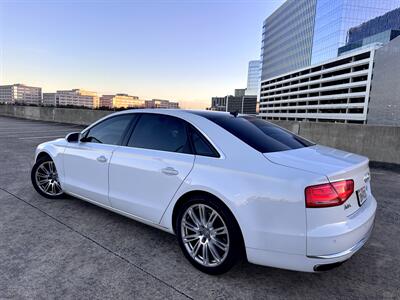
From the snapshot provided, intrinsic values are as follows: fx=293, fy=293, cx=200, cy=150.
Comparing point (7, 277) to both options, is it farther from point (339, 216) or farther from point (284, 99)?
point (284, 99)

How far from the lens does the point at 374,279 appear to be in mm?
2721

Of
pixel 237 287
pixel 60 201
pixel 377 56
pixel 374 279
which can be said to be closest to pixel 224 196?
pixel 237 287

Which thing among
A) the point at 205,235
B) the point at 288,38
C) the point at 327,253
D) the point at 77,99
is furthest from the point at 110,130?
the point at 288,38

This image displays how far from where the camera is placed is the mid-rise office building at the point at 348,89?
57.2m

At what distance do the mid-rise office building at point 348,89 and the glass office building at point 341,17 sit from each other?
18.1 ft

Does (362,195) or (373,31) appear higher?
(373,31)

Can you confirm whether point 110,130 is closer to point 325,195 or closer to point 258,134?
point 258,134

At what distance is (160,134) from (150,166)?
0.40m

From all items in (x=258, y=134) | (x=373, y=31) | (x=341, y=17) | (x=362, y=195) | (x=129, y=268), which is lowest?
(x=129, y=268)

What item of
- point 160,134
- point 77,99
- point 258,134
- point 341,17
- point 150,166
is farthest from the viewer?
point 77,99

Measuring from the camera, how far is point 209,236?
2762 millimetres

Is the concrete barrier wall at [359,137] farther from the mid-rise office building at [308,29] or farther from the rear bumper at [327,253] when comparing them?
the mid-rise office building at [308,29]

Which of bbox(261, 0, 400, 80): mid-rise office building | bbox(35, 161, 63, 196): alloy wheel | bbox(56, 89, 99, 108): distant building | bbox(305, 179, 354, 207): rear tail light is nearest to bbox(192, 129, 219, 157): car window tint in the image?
bbox(305, 179, 354, 207): rear tail light

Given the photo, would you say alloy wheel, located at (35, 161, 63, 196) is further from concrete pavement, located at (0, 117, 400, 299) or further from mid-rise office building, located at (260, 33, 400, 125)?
mid-rise office building, located at (260, 33, 400, 125)
